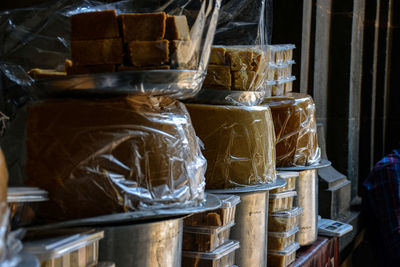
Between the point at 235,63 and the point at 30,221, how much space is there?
1029 mm

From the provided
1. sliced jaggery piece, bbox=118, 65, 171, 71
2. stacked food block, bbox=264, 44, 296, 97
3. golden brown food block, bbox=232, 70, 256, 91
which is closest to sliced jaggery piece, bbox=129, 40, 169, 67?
sliced jaggery piece, bbox=118, 65, 171, 71

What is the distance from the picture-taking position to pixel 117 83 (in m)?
1.27

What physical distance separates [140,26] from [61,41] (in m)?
0.36

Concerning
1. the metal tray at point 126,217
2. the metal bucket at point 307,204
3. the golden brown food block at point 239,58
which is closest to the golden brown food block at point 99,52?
the metal tray at point 126,217

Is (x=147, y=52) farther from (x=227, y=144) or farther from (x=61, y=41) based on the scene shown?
(x=227, y=144)

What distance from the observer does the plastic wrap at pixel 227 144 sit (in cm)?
187

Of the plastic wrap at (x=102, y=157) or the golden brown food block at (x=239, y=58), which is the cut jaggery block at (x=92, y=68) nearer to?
the plastic wrap at (x=102, y=157)

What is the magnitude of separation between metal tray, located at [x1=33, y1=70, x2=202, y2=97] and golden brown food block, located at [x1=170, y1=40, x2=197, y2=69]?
1.7 inches

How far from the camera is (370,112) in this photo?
495cm

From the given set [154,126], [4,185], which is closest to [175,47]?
[154,126]

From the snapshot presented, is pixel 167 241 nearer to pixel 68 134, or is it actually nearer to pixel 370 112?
pixel 68 134

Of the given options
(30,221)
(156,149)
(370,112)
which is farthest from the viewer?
(370,112)

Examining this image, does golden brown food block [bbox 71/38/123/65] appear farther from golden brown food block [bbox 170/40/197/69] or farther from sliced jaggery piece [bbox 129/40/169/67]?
golden brown food block [bbox 170/40/197/69]

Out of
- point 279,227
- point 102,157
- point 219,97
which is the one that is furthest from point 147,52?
point 279,227
